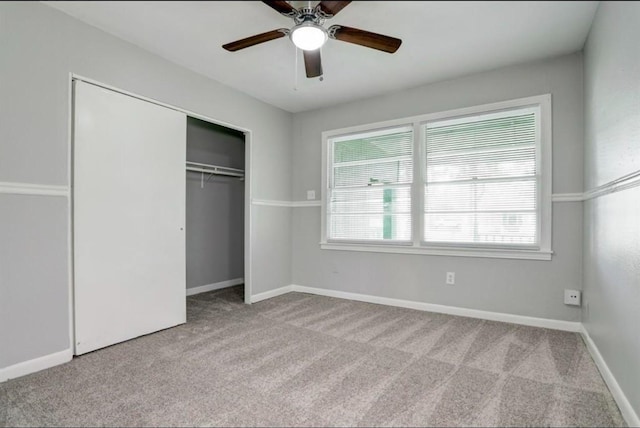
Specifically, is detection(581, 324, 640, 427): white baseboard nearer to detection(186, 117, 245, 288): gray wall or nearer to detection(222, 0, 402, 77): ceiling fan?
detection(222, 0, 402, 77): ceiling fan

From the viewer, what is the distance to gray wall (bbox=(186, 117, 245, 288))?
4074mm

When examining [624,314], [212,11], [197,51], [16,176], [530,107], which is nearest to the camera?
[624,314]

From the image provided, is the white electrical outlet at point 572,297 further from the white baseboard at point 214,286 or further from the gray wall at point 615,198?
the white baseboard at point 214,286

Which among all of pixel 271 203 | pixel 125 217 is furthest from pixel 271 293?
pixel 125 217

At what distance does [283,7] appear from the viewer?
185 cm

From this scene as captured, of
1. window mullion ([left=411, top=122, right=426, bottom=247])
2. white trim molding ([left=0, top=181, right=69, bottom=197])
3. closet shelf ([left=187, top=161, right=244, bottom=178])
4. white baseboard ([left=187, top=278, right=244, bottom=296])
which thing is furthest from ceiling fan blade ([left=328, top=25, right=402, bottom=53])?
white baseboard ([left=187, top=278, right=244, bottom=296])

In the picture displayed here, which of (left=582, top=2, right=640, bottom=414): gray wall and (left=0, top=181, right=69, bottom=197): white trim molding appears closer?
(left=582, top=2, right=640, bottom=414): gray wall

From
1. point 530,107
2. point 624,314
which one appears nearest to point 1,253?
point 624,314

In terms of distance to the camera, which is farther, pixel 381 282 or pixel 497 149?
pixel 381 282

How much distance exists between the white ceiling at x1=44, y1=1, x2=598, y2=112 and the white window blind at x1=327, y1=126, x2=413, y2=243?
703mm

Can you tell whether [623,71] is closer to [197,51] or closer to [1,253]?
[197,51]

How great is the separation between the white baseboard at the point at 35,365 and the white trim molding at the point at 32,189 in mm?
1046

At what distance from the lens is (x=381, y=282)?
367 centimetres

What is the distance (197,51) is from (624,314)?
3367mm
